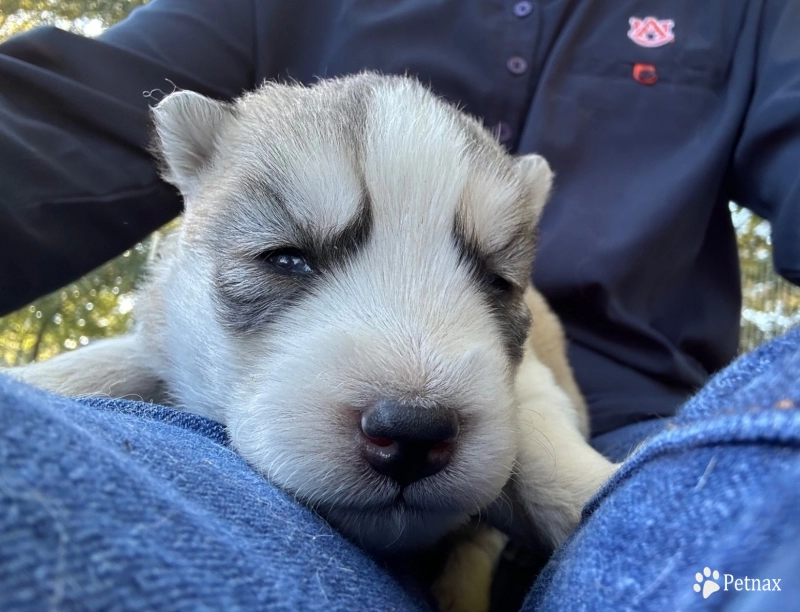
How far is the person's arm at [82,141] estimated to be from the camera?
5.85ft

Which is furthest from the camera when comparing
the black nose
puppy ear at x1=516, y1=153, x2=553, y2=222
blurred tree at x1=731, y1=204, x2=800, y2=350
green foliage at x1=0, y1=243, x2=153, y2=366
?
green foliage at x1=0, y1=243, x2=153, y2=366

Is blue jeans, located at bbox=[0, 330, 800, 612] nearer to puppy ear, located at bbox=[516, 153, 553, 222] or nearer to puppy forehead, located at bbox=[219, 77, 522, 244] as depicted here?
puppy forehead, located at bbox=[219, 77, 522, 244]

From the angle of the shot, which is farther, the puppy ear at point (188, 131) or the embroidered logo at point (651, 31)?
the embroidered logo at point (651, 31)

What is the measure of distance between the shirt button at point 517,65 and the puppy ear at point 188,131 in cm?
128

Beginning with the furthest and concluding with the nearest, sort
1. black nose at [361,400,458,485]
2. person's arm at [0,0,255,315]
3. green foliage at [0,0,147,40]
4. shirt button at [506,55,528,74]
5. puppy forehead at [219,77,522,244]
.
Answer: green foliage at [0,0,147,40], shirt button at [506,55,528,74], person's arm at [0,0,255,315], puppy forehead at [219,77,522,244], black nose at [361,400,458,485]

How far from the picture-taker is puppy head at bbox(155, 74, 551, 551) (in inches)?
42.6

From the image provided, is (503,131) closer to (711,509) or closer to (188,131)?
(188,131)

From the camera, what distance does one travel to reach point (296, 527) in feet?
3.00

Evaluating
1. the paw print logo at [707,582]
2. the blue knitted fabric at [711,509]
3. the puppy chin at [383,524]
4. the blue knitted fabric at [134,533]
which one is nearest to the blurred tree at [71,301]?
the puppy chin at [383,524]

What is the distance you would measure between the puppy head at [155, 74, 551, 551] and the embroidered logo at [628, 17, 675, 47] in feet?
3.97

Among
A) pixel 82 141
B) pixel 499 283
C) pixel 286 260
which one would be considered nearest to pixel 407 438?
pixel 286 260

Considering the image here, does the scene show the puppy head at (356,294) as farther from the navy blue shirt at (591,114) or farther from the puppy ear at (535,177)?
the navy blue shirt at (591,114)

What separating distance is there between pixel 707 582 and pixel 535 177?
158 cm

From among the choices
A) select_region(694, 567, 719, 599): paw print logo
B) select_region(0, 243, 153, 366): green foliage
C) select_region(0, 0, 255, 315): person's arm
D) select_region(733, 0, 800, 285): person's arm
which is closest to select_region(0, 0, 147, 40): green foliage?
select_region(0, 0, 255, 315): person's arm
